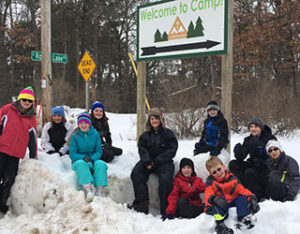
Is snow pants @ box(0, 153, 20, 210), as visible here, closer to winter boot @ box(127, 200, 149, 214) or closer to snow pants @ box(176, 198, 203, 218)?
winter boot @ box(127, 200, 149, 214)

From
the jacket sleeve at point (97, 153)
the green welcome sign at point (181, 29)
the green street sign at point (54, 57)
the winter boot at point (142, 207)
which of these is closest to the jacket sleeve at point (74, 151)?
the jacket sleeve at point (97, 153)

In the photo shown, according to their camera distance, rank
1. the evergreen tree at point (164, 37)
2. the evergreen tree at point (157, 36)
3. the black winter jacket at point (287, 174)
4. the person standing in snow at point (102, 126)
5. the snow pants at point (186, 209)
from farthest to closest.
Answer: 1. the evergreen tree at point (157, 36)
2. the evergreen tree at point (164, 37)
3. the person standing in snow at point (102, 126)
4. the snow pants at point (186, 209)
5. the black winter jacket at point (287, 174)

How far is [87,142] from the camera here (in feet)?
14.5

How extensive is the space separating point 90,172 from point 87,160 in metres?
0.18

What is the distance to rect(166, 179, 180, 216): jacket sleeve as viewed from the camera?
4.04m

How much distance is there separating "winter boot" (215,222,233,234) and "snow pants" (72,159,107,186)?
61.2 inches

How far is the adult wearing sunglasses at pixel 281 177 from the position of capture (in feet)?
12.8

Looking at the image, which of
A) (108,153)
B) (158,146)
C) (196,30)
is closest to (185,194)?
(158,146)

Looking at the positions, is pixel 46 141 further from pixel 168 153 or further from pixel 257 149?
pixel 257 149

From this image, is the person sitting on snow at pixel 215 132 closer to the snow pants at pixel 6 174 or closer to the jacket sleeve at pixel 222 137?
the jacket sleeve at pixel 222 137

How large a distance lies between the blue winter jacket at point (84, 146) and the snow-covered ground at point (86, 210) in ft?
0.90

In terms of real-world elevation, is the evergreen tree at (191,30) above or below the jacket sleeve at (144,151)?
above

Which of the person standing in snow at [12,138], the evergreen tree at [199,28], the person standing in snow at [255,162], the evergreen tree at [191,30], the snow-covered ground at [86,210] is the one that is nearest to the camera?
the snow-covered ground at [86,210]

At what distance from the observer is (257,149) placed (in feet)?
14.5
